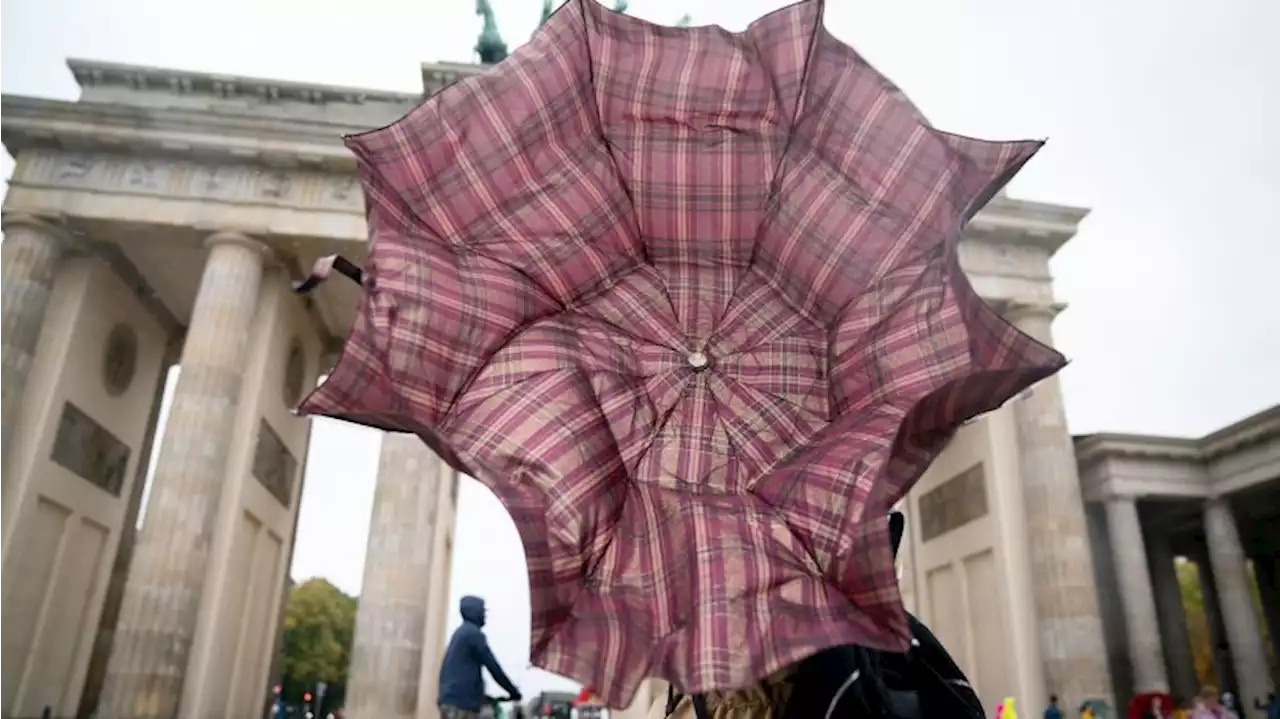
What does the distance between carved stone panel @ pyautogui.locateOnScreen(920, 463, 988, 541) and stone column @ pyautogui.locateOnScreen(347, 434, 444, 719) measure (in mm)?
12085

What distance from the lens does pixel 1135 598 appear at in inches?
858

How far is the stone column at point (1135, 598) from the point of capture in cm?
2070

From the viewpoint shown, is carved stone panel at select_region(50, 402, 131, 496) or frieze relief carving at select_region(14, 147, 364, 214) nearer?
carved stone panel at select_region(50, 402, 131, 496)

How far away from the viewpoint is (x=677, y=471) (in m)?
1.63

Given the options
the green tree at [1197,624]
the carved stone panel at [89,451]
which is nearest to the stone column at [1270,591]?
the green tree at [1197,624]

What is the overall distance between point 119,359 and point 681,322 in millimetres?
22267

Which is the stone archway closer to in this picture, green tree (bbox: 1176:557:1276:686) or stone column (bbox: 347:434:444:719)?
stone column (bbox: 347:434:444:719)

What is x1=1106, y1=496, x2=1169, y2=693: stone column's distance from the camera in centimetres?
2070

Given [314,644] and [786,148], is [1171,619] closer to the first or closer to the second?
[786,148]

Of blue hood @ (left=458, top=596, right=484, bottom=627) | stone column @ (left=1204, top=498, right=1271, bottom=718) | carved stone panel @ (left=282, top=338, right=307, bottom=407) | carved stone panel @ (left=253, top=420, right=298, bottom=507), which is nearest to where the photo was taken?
blue hood @ (left=458, top=596, right=484, bottom=627)

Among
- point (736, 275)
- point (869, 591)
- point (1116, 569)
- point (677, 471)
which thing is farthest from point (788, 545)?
point (1116, 569)

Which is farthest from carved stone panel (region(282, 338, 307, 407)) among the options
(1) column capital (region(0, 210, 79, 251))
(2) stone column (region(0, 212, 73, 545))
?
(1) column capital (region(0, 210, 79, 251))

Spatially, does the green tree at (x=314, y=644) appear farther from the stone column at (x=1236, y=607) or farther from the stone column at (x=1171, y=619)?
the stone column at (x=1236, y=607)

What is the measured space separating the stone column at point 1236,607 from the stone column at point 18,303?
28498 mm
